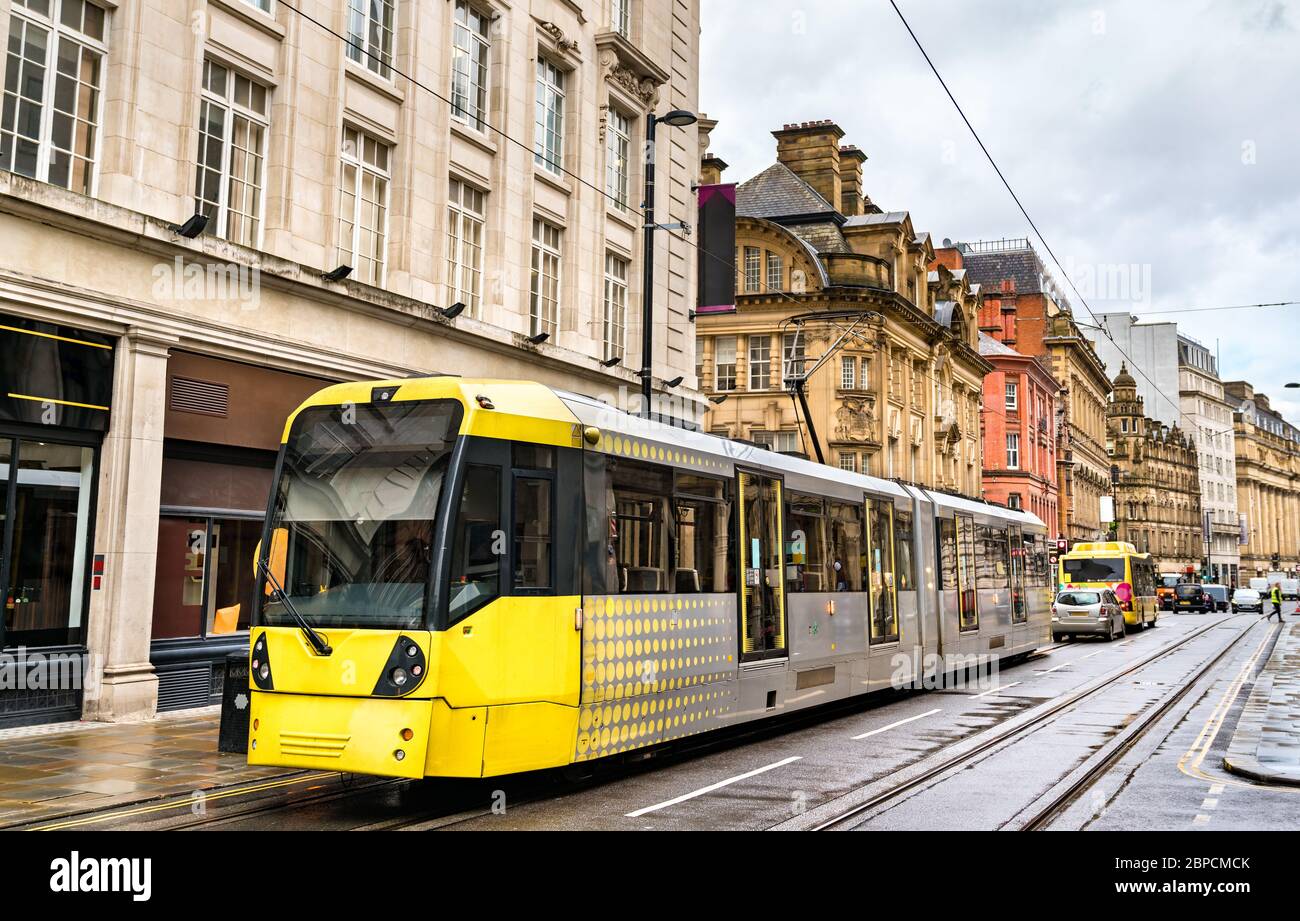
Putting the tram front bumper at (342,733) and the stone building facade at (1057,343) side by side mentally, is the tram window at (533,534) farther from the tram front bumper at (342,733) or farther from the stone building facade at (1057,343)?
the stone building facade at (1057,343)

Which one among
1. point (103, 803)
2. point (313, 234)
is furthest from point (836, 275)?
point (103, 803)

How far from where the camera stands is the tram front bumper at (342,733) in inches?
336

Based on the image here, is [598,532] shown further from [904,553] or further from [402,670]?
[904,553]

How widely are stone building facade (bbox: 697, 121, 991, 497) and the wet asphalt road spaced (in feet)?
103

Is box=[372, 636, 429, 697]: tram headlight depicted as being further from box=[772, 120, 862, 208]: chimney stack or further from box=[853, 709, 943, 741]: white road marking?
box=[772, 120, 862, 208]: chimney stack

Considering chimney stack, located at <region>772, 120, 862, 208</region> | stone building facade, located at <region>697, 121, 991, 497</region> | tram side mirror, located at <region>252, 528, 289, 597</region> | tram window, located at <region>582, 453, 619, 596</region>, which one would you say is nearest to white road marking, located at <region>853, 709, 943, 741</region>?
tram window, located at <region>582, 453, 619, 596</region>

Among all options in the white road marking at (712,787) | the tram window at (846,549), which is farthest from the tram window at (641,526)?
the tram window at (846,549)

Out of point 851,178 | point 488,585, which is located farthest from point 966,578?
point 851,178

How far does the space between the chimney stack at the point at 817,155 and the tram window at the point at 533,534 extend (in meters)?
45.4

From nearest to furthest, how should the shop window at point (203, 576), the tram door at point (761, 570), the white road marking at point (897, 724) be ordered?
→ 1. the tram door at point (761, 570)
2. the white road marking at point (897, 724)
3. the shop window at point (203, 576)

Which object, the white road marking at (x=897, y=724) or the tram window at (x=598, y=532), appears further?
the white road marking at (x=897, y=724)

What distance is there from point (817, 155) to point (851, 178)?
7.53ft

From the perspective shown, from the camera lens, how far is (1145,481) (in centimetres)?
11500

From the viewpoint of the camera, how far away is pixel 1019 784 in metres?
10.5
